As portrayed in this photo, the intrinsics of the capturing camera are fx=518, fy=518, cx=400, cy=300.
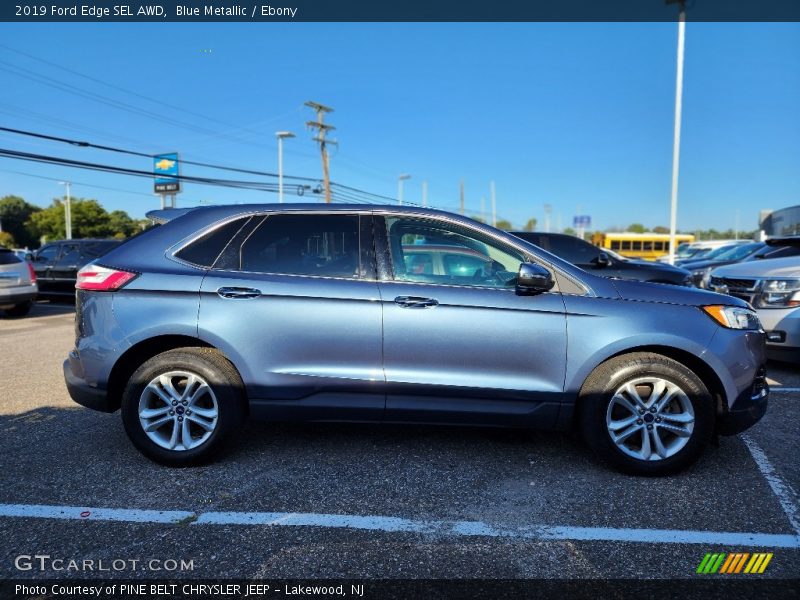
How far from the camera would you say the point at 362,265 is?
3.43 metres

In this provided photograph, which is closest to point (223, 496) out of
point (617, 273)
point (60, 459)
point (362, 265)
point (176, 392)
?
point (176, 392)

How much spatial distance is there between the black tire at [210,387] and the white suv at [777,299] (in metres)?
5.71

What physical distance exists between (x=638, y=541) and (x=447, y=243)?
2.08m

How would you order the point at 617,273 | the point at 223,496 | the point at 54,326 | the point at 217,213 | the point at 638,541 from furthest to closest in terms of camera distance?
the point at 54,326 → the point at 617,273 → the point at 217,213 → the point at 223,496 → the point at 638,541

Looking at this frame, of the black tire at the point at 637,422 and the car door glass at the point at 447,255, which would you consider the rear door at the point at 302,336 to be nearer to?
the car door glass at the point at 447,255

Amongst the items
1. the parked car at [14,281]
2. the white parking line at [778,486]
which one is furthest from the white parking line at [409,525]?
the parked car at [14,281]

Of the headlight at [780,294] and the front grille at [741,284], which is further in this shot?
the front grille at [741,284]

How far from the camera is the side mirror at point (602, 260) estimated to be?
8.63m

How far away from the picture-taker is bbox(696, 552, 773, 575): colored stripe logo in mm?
2393

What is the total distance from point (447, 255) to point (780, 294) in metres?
4.94

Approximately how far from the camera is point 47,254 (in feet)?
44.7

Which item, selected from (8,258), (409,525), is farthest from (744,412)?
(8,258)

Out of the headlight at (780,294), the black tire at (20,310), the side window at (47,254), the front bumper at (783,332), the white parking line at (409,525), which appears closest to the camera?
the white parking line at (409,525)

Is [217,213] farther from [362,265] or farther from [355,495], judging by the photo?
[355,495]
